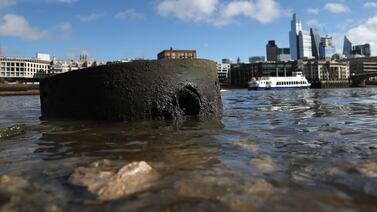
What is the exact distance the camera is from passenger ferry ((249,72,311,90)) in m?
90.9

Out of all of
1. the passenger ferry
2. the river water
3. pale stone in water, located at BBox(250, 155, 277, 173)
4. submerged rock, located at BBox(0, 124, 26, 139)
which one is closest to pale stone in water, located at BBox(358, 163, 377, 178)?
the river water

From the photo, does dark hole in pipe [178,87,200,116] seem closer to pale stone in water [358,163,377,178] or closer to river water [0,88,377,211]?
river water [0,88,377,211]

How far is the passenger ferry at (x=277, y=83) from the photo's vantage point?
90875mm

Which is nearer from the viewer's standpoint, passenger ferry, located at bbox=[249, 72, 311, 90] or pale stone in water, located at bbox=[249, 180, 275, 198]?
pale stone in water, located at bbox=[249, 180, 275, 198]

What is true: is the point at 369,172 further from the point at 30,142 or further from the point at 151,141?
the point at 30,142

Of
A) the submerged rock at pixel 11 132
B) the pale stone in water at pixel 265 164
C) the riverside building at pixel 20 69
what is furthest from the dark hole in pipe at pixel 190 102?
the riverside building at pixel 20 69

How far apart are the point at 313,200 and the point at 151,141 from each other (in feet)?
10.3

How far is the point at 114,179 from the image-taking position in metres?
3.39

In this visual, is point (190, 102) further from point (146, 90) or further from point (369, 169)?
point (369, 169)

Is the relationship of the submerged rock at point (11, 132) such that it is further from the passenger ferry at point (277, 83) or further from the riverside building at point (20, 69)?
the riverside building at point (20, 69)

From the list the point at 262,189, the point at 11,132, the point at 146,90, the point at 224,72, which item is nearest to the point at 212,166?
the point at 262,189

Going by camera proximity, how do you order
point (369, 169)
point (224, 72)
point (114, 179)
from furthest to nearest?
point (224, 72)
point (369, 169)
point (114, 179)

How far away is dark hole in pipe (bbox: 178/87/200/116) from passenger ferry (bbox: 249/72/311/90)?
82.9 m

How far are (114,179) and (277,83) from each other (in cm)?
9357
